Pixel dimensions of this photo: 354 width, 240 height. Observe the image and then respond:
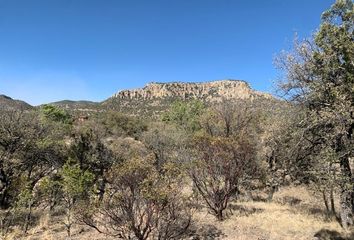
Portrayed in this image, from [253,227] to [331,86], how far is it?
6.25 meters

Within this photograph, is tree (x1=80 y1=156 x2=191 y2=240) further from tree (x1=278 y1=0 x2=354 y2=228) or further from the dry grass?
tree (x1=278 y1=0 x2=354 y2=228)

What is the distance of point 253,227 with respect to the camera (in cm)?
1384

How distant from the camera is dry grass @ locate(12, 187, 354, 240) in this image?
1287cm

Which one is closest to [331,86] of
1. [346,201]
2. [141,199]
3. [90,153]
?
[346,201]

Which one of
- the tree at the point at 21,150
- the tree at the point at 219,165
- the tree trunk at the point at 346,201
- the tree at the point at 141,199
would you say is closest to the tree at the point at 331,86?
the tree trunk at the point at 346,201

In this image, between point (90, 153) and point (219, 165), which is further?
point (90, 153)

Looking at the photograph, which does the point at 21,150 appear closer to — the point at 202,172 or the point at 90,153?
the point at 90,153

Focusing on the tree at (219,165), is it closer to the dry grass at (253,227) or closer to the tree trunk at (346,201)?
the dry grass at (253,227)

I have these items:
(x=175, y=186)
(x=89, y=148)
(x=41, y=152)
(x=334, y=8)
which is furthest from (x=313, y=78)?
(x=41, y=152)

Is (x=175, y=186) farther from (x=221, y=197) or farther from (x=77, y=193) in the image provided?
(x=221, y=197)

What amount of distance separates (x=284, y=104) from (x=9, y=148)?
1363 centimetres

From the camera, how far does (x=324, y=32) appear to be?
13438mm

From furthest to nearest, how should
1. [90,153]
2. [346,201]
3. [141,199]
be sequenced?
[90,153]
[346,201]
[141,199]

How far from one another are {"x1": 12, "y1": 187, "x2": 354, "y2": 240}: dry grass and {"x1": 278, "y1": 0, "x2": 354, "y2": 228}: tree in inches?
52.6
